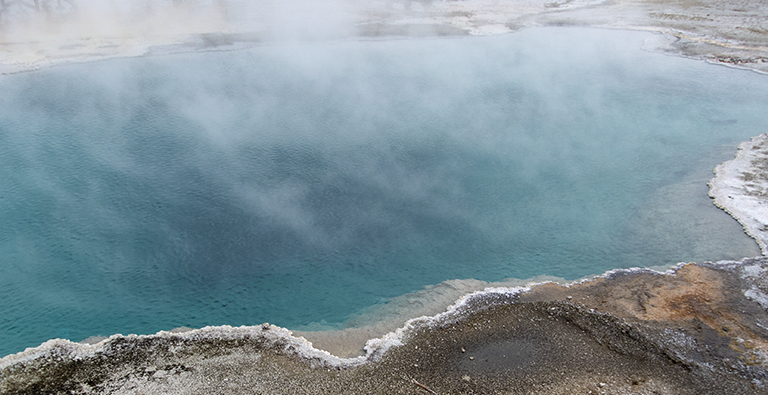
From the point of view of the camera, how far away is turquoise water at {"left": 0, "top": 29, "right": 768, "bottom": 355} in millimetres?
12281

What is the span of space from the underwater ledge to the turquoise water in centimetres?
113

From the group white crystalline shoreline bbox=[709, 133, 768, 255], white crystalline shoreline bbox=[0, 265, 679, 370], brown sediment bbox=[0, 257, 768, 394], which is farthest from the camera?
white crystalline shoreline bbox=[709, 133, 768, 255]

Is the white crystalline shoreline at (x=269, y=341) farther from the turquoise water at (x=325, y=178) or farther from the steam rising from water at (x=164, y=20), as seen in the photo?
the steam rising from water at (x=164, y=20)

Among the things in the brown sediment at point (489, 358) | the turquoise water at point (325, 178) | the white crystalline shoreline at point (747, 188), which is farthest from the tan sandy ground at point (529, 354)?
the white crystalline shoreline at point (747, 188)

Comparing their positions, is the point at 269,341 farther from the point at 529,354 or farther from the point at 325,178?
the point at 325,178

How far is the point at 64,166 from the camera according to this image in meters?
17.0

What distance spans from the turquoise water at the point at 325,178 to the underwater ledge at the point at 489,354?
113 centimetres

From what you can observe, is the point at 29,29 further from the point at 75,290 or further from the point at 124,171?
the point at 75,290

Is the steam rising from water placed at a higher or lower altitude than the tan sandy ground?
higher

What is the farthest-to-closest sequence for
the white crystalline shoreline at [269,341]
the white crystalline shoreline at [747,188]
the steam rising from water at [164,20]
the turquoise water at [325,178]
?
the steam rising from water at [164,20] < the white crystalline shoreline at [747,188] < the turquoise water at [325,178] < the white crystalline shoreline at [269,341]

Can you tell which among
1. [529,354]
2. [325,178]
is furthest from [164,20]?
[529,354]

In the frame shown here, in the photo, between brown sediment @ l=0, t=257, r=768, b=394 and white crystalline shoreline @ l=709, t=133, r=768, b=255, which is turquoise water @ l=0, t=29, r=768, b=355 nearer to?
white crystalline shoreline @ l=709, t=133, r=768, b=255

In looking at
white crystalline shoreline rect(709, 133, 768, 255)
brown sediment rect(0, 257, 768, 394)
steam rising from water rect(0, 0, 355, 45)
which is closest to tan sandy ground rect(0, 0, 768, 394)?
brown sediment rect(0, 257, 768, 394)

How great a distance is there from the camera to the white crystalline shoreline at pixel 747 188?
14.2 metres
